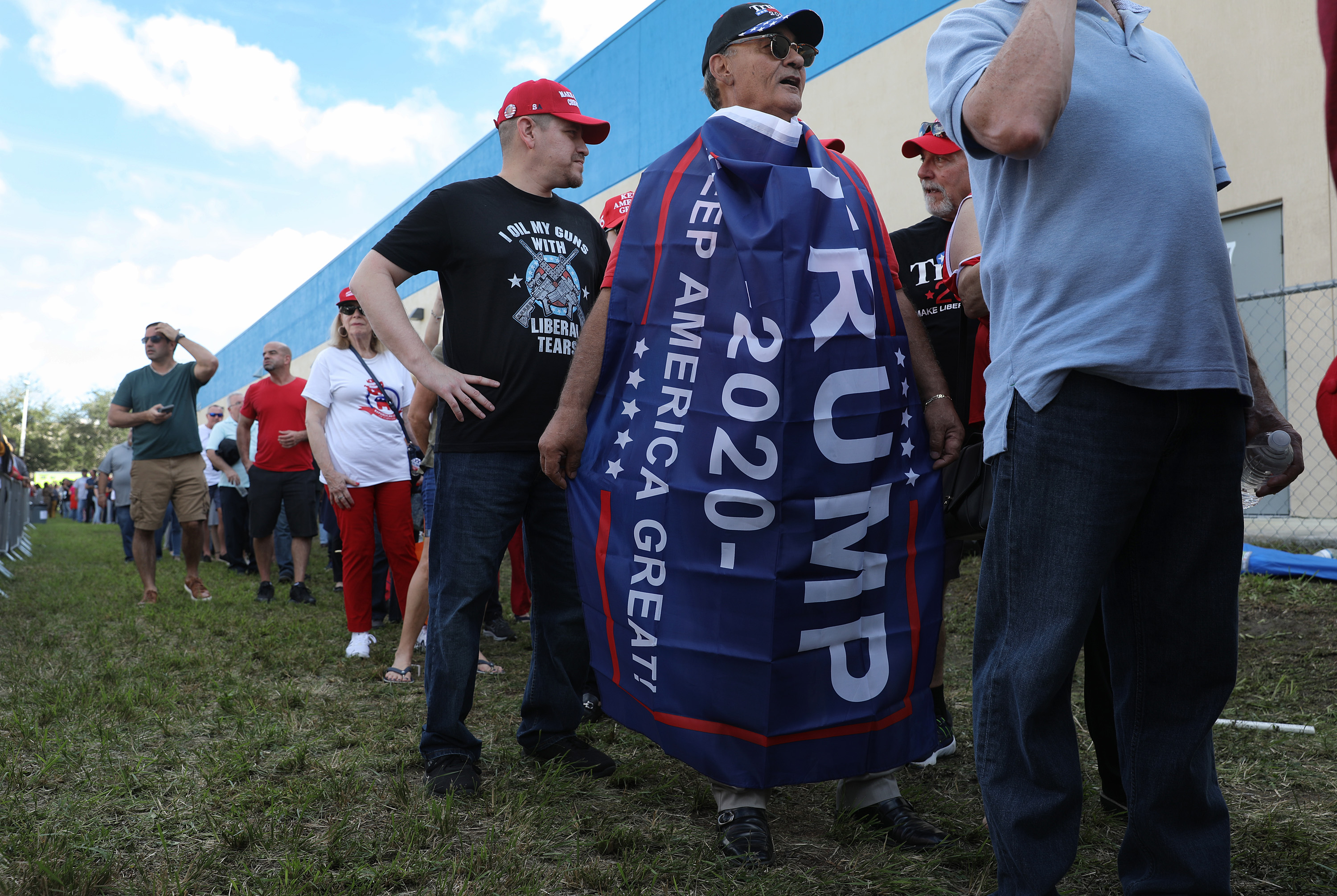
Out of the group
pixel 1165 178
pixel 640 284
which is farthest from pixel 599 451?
pixel 1165 178

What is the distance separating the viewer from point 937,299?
2994 mm

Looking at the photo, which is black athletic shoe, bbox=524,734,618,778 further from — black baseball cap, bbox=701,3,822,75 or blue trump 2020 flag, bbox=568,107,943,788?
black baseball cap, bbox=701,3,822,75

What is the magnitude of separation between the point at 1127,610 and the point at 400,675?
3.52 meters

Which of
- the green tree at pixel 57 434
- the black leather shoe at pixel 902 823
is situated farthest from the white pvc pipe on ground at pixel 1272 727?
the green tree at pixel 57 434

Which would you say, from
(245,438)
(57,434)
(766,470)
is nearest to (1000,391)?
(766,470)

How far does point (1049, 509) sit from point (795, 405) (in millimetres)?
685

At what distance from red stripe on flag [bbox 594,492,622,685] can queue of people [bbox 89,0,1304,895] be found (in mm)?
37

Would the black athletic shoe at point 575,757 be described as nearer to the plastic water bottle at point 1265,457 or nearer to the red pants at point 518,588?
the plastic water bottle at point 1265,457

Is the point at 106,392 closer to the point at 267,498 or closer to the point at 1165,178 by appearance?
the point at 267,498

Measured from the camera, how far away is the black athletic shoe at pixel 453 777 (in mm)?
2631

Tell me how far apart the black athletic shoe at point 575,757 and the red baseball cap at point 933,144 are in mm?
2132

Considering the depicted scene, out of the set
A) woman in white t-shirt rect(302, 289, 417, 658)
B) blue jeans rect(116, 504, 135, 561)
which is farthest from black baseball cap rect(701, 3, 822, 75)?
blue jeans rect(116, 504, 135, 561)

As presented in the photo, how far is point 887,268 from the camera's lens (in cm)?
236

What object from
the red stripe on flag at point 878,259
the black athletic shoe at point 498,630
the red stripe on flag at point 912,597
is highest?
the red stripe on flag at point 878,259
